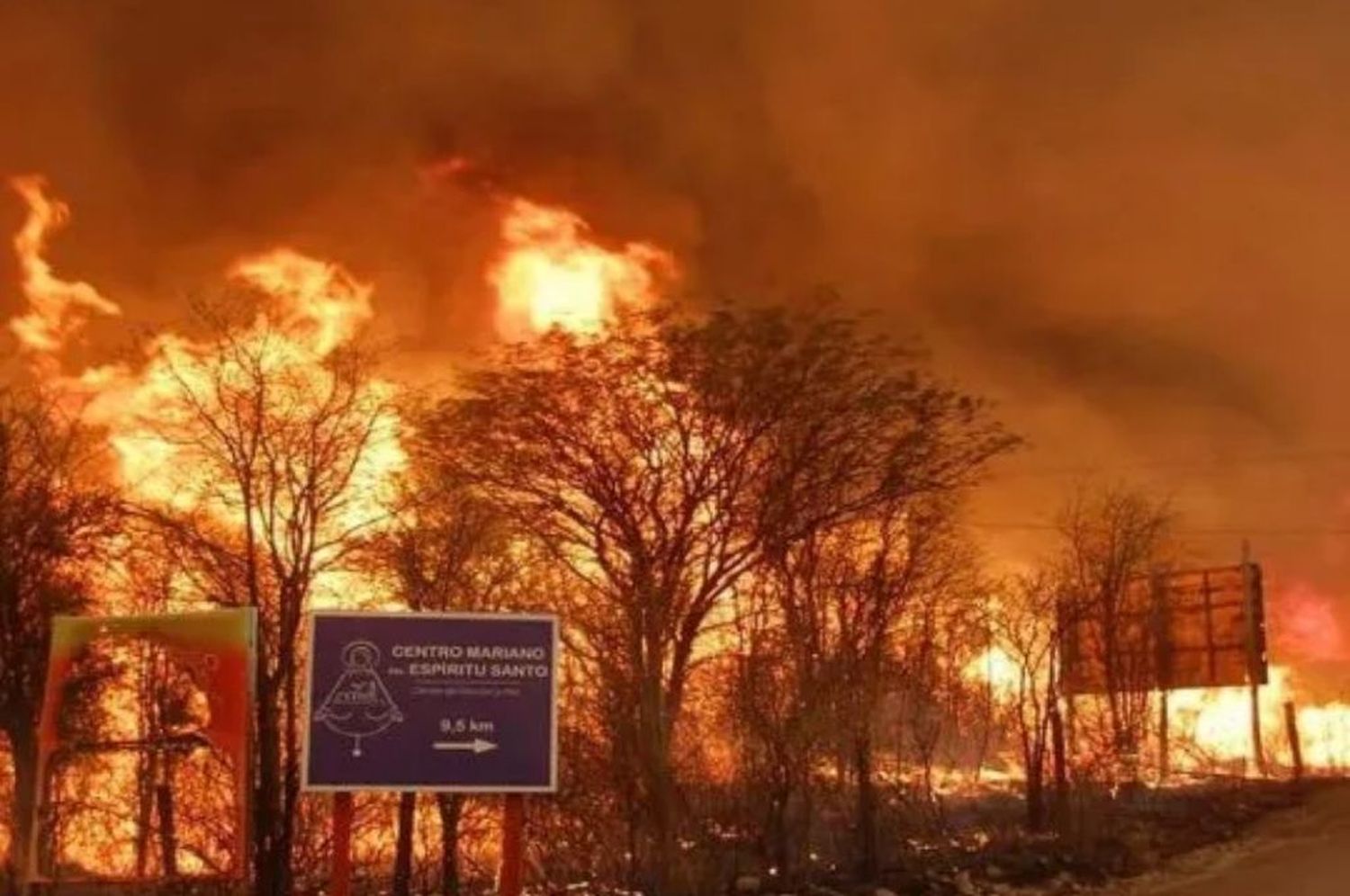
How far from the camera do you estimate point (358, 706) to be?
10461 millimetres

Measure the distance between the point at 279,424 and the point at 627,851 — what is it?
5.55 m

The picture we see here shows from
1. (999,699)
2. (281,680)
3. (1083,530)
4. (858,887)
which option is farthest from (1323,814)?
(281,680)

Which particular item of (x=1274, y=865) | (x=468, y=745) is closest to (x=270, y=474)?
(x=468, y=745)

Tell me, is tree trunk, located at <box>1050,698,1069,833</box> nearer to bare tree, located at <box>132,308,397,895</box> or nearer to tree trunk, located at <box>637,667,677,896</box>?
tree trunk, located at <box>637,667,677,896</box>

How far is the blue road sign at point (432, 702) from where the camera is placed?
1043 centimetres

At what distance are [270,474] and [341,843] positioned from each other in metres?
5.48

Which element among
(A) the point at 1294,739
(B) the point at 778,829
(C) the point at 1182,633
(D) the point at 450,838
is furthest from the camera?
(A) the point at 1294,739

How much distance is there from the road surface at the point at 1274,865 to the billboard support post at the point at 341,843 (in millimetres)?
9486

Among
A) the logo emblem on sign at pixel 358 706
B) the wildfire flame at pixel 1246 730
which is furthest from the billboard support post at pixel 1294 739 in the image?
the logo emblem on sign at pixel 358 706

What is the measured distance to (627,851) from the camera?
14336 millimetres

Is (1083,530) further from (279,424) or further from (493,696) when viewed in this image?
(493,696)

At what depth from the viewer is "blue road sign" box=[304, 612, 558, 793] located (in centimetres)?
1043

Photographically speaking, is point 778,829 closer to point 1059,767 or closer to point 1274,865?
point 1059,767

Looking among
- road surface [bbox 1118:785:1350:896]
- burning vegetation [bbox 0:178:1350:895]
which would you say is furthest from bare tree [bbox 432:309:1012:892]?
road surface [bbox 1118:785:1350:896]
